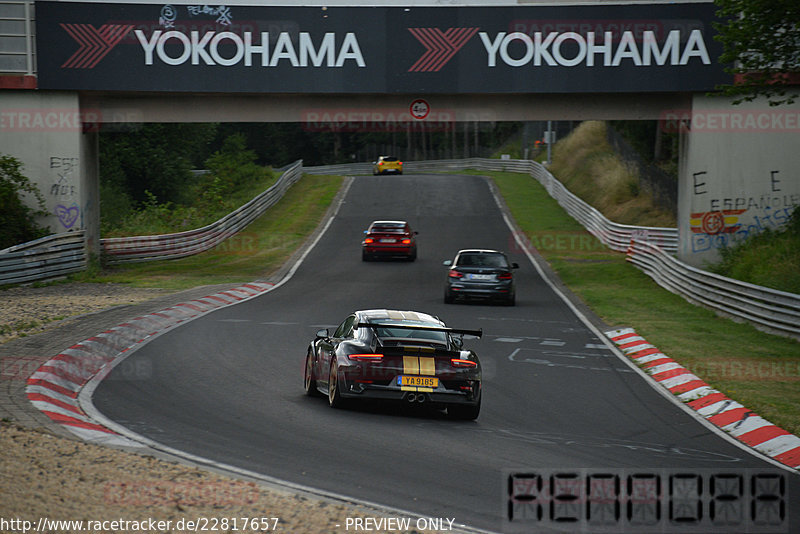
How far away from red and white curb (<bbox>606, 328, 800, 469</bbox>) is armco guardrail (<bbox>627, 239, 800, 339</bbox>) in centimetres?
319

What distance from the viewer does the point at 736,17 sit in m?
27.3

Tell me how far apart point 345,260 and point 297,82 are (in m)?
→ 9.85

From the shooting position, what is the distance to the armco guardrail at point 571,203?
123 ft

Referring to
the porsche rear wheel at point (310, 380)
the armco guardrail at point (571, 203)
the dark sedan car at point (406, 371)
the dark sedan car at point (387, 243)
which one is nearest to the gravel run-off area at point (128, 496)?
the dark sedan car at point (406, 371)

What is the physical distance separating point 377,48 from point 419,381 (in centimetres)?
1871

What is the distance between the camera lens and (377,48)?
28109 mm

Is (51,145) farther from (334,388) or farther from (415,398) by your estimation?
(415,398)

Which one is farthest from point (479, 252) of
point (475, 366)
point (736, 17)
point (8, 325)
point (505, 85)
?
point (475, 366)

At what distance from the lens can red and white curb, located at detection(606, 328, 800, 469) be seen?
10719mm

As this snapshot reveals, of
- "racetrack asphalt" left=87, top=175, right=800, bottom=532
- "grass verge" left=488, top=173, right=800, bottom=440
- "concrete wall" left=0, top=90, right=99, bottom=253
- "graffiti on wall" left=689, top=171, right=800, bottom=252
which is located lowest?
"grass verge" left=488, top=173, right=800, bottom=440

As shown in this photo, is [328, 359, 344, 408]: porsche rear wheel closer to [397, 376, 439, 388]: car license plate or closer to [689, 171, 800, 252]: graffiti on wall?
[397, 376, 439, 388]: car license plate

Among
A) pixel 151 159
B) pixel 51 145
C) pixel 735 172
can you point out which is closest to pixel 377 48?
pixel 51 145

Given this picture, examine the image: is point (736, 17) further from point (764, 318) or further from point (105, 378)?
point (105, 378)

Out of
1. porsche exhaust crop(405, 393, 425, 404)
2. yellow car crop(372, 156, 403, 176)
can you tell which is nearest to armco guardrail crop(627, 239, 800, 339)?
porsche exhaust crop(405, 393, 425, 404)
